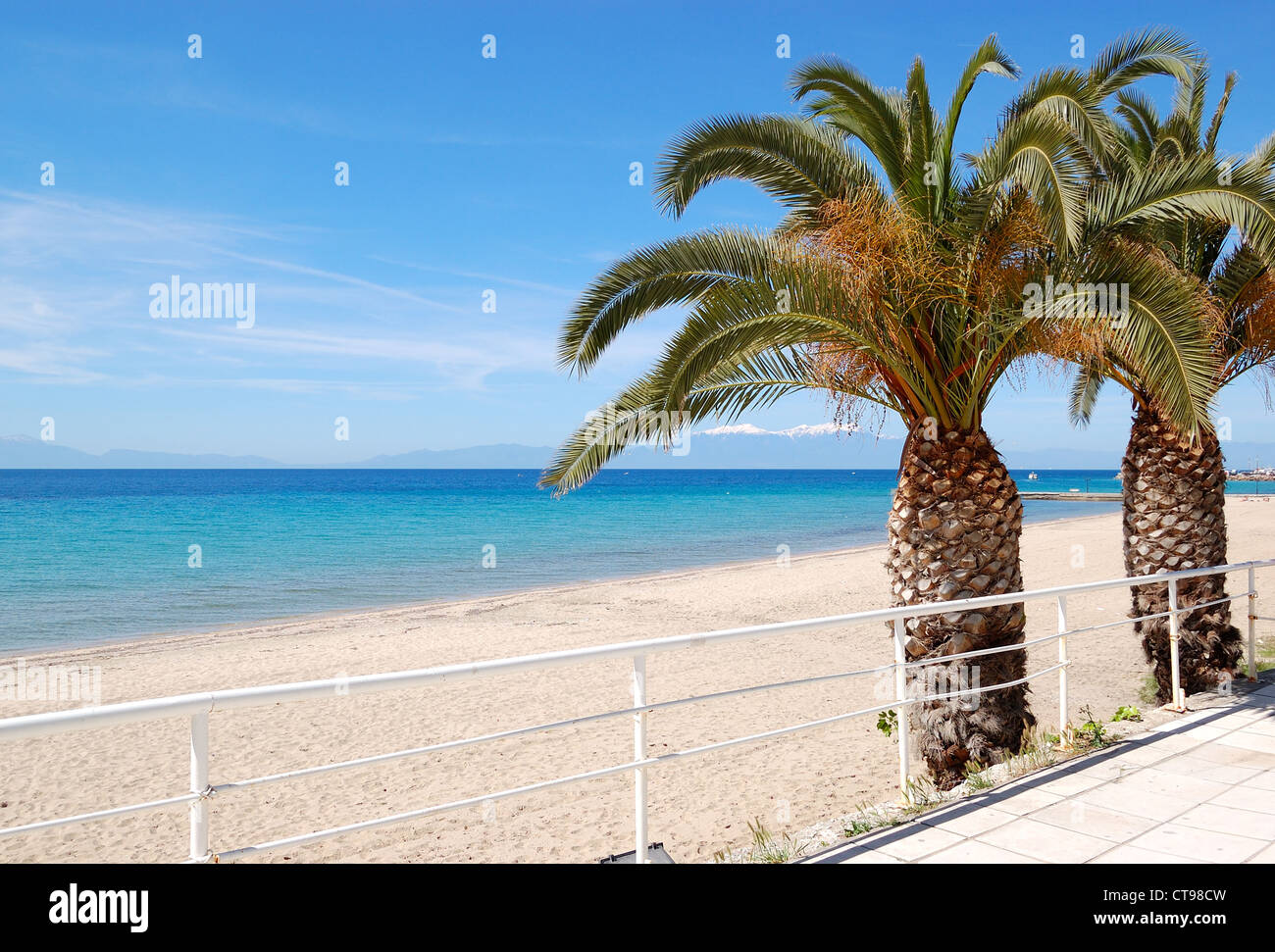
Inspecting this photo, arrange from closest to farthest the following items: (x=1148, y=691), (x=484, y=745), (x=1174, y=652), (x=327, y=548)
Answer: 1. (x=1174, y=652)
2. (x=484, y=745)
3. (x=1148, y=691)
4. (x=327, y=548)

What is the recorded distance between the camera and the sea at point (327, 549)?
20766mm

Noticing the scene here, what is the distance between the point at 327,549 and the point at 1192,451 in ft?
109

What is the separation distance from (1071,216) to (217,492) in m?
96.3

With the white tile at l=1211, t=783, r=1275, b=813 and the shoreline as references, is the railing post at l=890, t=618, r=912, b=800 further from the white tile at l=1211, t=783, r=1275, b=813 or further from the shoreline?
the shoreline

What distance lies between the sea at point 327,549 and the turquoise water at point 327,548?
93 mm

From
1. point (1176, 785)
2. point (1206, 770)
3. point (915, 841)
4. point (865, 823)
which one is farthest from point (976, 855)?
point (1206, 770)

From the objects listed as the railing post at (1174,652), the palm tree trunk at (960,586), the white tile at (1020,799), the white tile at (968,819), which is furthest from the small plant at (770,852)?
the railing post at (1174,652)

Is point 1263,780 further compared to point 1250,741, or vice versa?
point 1250,741

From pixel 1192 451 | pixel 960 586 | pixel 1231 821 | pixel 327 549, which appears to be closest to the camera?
pixel 1231 821

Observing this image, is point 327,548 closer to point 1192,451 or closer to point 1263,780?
point 1192,451

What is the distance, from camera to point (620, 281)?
6.46 metres

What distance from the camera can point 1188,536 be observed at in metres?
8.20

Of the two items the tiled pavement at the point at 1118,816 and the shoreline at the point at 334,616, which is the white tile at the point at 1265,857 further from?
the shoreline at the point at 334,616
